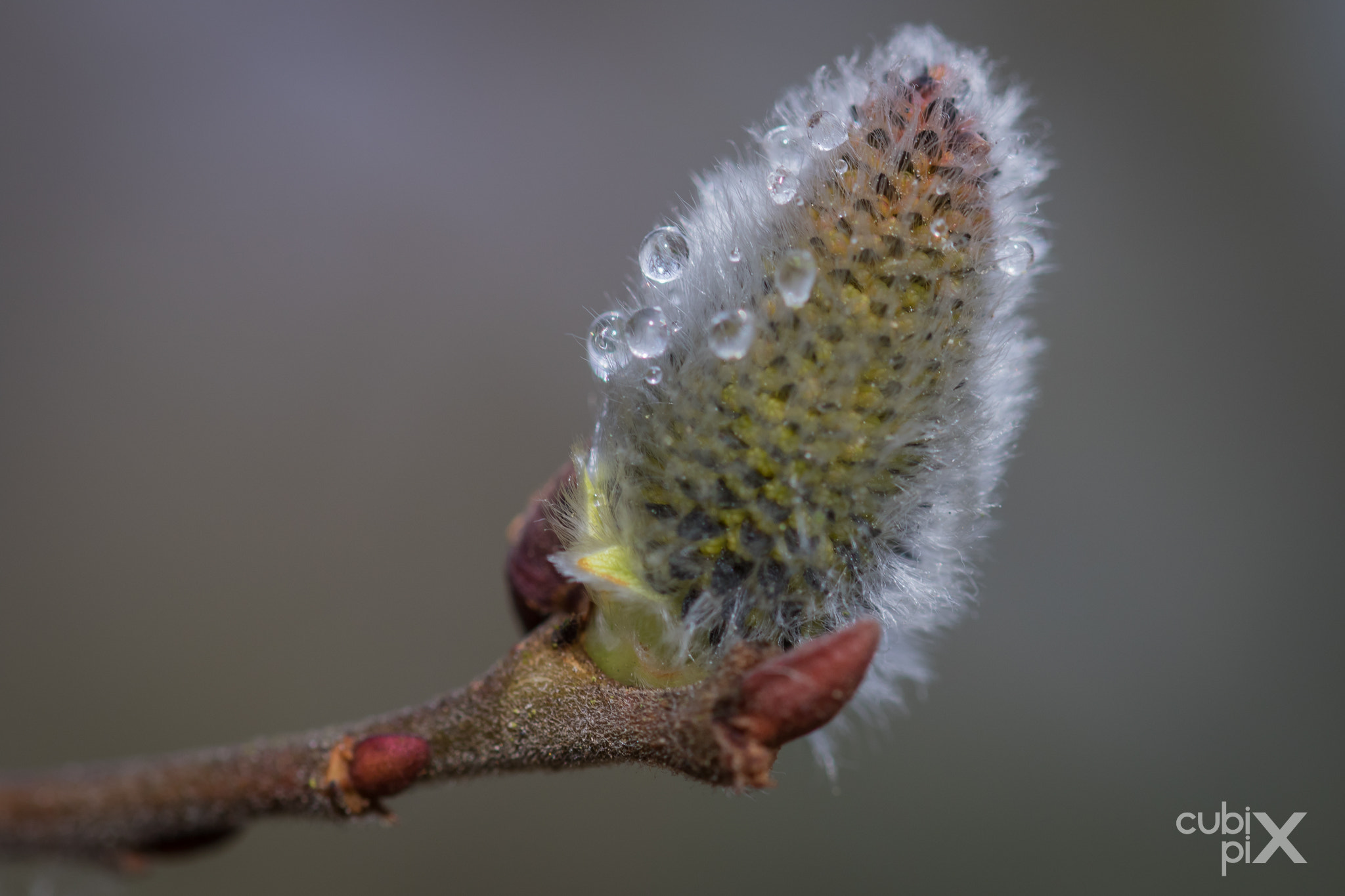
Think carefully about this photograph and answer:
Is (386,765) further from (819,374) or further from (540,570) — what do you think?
(819,374)

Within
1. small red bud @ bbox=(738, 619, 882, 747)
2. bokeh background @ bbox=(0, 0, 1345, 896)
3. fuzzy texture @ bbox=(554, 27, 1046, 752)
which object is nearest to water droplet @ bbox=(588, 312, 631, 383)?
fuzzy texture @ bbox=(554, 27, 1046, 752)

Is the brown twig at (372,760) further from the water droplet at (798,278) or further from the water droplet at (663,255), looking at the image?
the water droplet at (798,278)

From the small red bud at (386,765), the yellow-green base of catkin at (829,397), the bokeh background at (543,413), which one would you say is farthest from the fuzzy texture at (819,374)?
the bokeh background at (543,413)

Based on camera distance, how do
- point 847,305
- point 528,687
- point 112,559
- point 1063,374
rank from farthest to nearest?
1. point 1063,374
2. point 112,559
3. point 528,687
4. point 847,305

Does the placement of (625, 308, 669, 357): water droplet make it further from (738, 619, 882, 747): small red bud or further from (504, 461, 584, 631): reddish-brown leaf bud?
(738, 619, 882, 747): small red bud

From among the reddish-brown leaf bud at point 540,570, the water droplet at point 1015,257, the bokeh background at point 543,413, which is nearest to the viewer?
the water droplet at point 1015,257

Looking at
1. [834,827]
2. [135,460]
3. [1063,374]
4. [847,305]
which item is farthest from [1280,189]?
[135,460]

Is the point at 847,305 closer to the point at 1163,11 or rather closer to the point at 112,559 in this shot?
the point at 112,559

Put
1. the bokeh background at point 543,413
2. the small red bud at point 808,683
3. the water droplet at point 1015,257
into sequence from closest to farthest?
the small red bud at point 808,683 → the water droplet at point 1015,257 → the bokeh background at point 543,413
